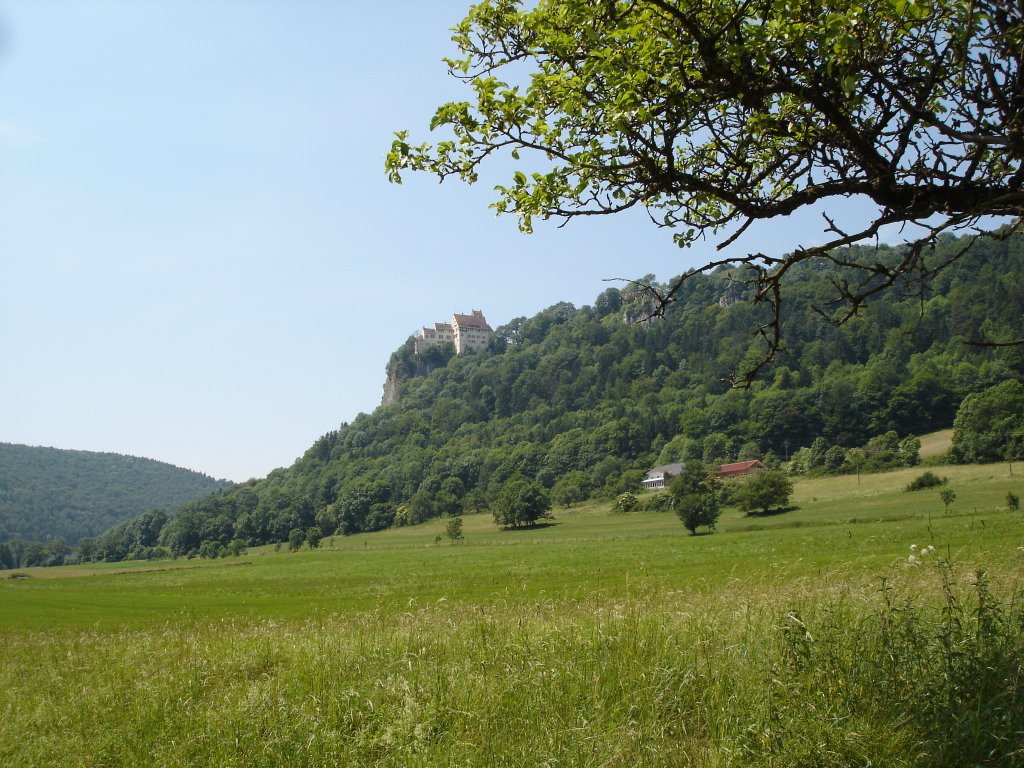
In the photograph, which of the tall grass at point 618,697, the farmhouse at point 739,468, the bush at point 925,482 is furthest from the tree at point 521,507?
the tall grass at point 618,697

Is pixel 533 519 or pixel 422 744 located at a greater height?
pixel 422 744

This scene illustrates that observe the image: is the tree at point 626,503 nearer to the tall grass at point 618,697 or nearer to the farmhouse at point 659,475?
the farmhouse at point 659,475

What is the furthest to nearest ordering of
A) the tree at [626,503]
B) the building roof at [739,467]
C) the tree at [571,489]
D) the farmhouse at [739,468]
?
the tree at [571,489], the building roof at [739,467], the farmhouse at [739,468], the tree at [626,503]

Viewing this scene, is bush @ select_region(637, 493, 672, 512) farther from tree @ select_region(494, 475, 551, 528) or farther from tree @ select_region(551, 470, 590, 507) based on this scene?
tree @ select_region(551, 470, 590, 507)

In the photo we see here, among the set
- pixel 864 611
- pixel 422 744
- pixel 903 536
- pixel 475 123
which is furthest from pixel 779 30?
pixel 903 536

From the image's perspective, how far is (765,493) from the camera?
321ft

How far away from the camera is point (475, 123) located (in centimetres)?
667

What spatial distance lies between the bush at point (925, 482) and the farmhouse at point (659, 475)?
65309 mm

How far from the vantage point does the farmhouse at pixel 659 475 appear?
165625mm

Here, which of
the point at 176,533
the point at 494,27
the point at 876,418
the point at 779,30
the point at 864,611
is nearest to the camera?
the point at 779,30

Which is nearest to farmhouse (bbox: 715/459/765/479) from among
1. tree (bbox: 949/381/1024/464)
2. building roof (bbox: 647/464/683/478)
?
building roof (bbox: 647/464/683/478)

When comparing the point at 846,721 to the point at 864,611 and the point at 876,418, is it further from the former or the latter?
the point at 876,418

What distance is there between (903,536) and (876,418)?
12448cm

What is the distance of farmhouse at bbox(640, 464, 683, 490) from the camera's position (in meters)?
166
